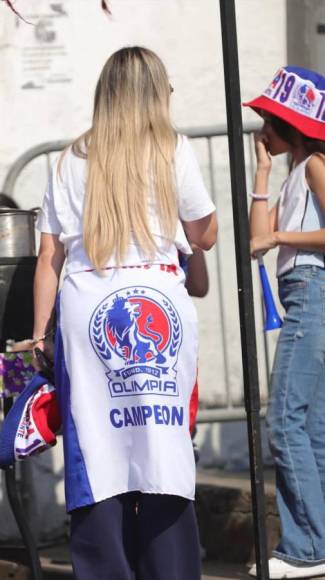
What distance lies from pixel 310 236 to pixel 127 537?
136cm

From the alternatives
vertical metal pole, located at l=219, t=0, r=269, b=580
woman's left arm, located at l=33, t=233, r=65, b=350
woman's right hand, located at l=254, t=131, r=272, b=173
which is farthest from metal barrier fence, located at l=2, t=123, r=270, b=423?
vertical metal pole, located at l=219, t=0, r=269, b=580

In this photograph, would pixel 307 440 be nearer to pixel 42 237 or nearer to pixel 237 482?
pixel 237 482

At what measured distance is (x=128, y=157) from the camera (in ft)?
12.6

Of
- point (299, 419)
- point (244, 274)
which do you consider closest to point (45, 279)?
point (244, 274)

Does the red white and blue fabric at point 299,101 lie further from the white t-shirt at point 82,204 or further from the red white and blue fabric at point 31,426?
the red white and blue fabric at point 31,426

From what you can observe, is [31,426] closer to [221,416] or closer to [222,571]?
[222,571]

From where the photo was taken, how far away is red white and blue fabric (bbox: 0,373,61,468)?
391cm

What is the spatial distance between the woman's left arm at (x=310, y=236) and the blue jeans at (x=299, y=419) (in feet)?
0.31

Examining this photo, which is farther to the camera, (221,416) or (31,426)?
(221,416)

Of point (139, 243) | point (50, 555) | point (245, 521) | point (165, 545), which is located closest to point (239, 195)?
point (139, 243)

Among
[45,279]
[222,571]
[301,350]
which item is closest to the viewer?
[45,279]

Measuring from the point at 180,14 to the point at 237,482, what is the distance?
220cm

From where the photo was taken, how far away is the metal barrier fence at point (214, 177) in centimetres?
574

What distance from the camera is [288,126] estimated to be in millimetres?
4902
